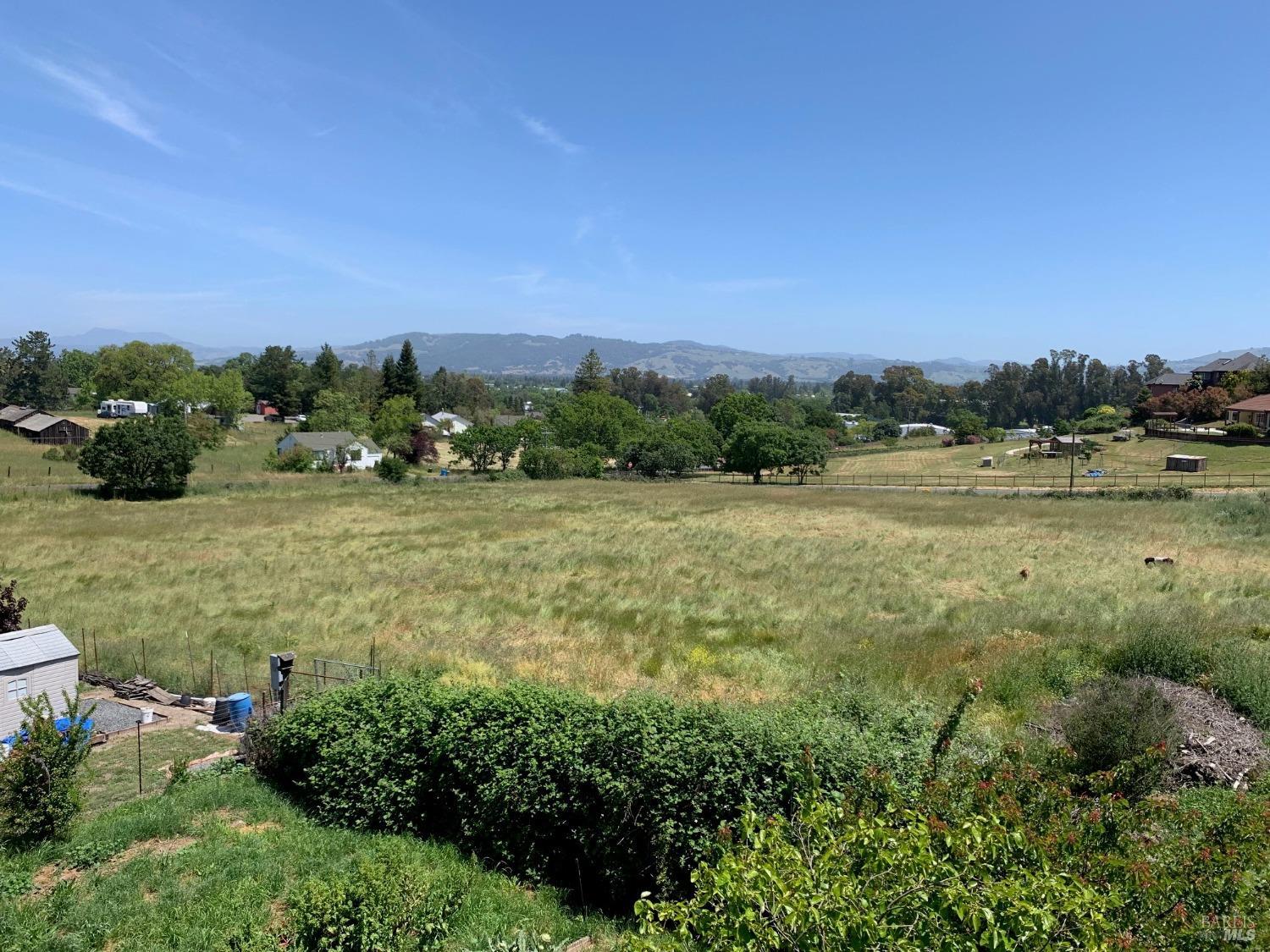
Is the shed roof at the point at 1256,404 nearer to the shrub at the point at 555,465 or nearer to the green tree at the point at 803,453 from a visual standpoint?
the green tree at the point at 803,453

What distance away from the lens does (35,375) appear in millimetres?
121688

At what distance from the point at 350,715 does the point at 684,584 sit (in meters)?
16.9

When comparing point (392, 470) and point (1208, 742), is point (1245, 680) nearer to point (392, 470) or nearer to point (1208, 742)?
point (1208, 742)

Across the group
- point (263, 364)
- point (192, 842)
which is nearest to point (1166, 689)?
point (192, 842)

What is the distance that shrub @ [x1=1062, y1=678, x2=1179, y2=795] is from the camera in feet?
32.1

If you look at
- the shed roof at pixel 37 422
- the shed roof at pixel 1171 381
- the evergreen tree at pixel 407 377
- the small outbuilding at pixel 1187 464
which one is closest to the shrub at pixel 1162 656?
the small outbuilding at pixel 1187 464

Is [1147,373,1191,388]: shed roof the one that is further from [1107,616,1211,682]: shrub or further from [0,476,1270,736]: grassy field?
[1107,616,1211,682]: shrub

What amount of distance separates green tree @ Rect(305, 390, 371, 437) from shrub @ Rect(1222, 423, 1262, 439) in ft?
320

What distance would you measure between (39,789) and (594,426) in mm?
89157

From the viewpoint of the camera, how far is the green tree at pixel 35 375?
392 ft

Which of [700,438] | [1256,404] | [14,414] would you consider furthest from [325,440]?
[1256,404]

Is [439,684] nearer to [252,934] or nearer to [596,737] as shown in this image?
[596,737]

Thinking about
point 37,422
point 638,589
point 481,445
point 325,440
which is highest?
point 37,422

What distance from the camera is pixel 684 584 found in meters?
26.2
